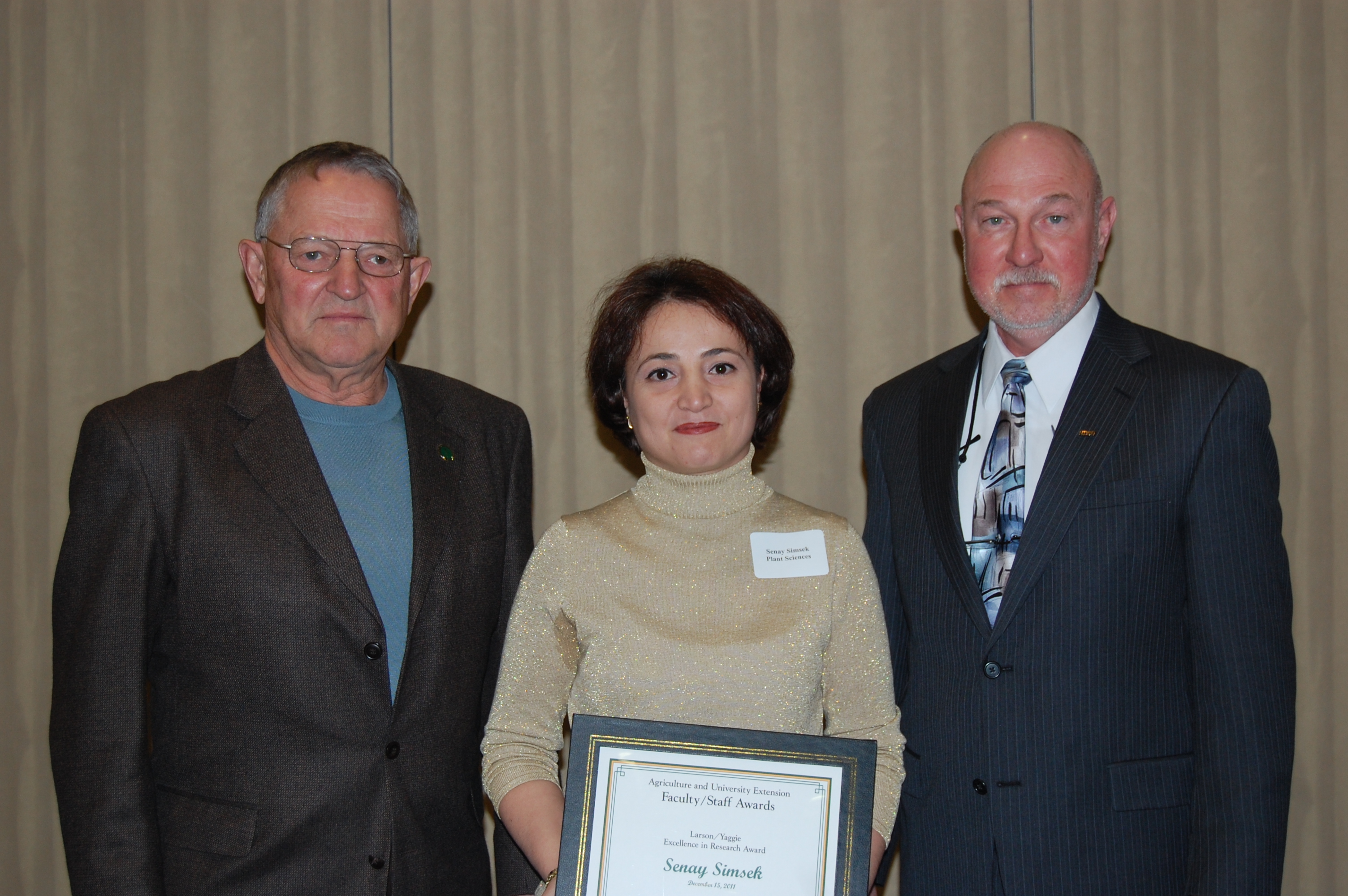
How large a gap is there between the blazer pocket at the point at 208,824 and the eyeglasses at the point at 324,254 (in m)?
1.12

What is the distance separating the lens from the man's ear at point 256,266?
7.37 ft

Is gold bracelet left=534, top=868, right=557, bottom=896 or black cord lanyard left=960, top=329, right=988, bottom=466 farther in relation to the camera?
black cord lanyard left=960, top=329, right=988, bottom=466

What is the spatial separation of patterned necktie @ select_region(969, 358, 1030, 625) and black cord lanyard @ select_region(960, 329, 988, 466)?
5 cm

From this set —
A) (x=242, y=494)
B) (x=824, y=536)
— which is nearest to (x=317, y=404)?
(x=242, y=494)

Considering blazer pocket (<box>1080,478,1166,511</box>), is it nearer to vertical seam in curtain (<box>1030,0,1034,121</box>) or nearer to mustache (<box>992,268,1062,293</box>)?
mustache (<box>992,268,1062,293</box>)

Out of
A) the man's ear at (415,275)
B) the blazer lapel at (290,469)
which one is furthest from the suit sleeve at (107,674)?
the man's ear at (415,275)

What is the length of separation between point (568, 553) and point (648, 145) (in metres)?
1.82

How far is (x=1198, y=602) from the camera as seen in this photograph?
6.50ft

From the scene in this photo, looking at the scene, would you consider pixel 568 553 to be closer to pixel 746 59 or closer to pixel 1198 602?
pixel 1198 602

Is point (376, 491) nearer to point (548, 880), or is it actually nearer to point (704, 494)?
point (704, 494)

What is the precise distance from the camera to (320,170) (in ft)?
7.23

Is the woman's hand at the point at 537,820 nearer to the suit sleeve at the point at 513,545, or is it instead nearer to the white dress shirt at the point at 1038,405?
the suit sleeve at the point at 513,545

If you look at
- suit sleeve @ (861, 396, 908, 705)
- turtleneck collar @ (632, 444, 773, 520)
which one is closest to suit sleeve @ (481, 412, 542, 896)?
turtleneck collar @ (632, 444, 773, 520)

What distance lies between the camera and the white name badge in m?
2.00
